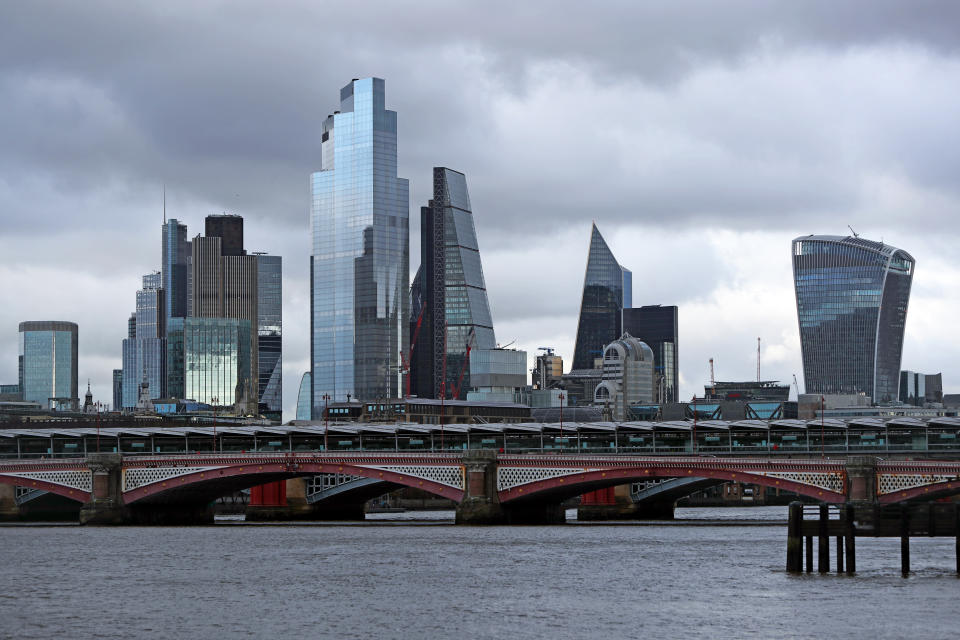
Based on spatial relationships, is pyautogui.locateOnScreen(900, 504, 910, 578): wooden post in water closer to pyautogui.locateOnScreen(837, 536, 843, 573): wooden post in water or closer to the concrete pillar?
pyautogui.locateOnScreen(837, 536, 843, 573): wooden post in water

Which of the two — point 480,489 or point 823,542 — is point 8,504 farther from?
point 823,542

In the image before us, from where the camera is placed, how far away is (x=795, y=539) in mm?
83312

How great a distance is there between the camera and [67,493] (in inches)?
6029

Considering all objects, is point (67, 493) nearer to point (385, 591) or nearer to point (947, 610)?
point (385, 591)

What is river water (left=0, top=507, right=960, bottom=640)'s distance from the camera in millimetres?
68250

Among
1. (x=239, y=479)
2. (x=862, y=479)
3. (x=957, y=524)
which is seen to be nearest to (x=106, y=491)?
(x=239, y=479)

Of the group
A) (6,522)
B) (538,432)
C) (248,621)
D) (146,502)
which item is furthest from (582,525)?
(248,621)

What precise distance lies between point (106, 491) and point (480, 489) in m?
38.0

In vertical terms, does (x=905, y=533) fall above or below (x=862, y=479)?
below

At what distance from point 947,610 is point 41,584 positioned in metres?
49.6

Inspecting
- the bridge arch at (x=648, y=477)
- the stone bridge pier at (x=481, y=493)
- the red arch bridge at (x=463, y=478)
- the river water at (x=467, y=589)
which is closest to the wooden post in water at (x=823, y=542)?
the river water at (x=467, y=589)

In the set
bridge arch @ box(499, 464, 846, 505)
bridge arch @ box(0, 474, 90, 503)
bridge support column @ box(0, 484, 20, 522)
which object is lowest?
bridge support column @ box(0, 484, 20, 522)

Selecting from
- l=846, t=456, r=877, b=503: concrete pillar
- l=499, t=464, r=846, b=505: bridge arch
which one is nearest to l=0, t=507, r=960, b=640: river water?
l=846, t=456, r=877, b=503: concrete pillar

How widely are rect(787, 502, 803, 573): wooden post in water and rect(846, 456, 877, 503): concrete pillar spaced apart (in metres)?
37.8
